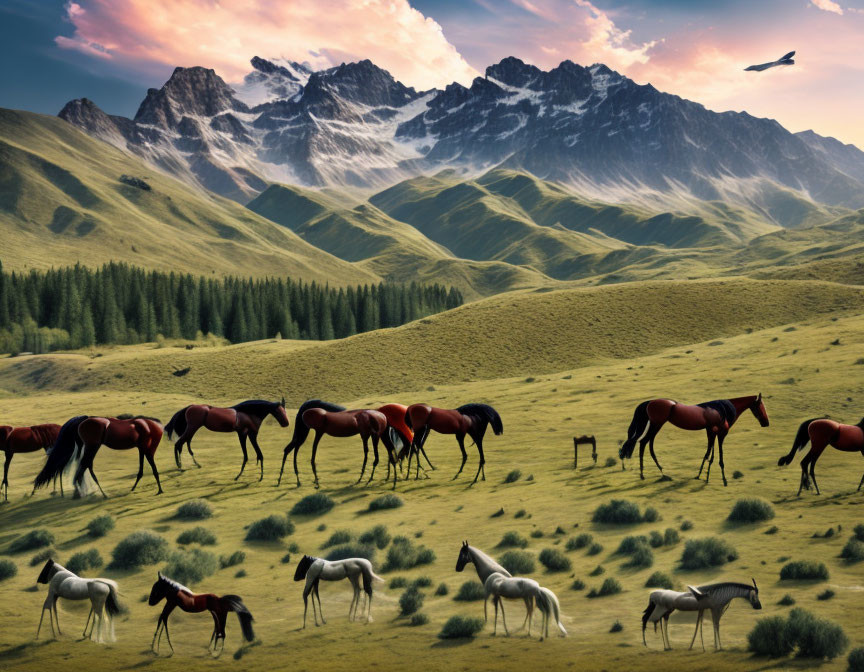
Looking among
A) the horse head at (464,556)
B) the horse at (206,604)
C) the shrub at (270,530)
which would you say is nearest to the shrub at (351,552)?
the shrub at (270,530)

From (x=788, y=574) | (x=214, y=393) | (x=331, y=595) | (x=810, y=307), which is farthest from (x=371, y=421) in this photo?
(x=810, y=307)

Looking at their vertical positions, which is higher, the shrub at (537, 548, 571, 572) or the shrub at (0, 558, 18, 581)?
the shrub at (0, 558, 18, 581)

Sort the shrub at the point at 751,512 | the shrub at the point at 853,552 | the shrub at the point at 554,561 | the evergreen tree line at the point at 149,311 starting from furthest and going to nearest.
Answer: the evergreen tree line at the point at 149,311 → the shrub at the point at 751,512 → the shrub at the point at 554,561 → the shrub at the point at 853,552

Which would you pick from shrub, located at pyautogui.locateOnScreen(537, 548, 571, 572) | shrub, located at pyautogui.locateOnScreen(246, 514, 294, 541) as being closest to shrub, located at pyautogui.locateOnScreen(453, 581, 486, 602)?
shrub, located at pyautogui.locateOnScreen(537, 548, 571, 572)

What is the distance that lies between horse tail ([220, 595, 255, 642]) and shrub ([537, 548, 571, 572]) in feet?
33.2

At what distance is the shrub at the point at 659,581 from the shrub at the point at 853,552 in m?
6.01

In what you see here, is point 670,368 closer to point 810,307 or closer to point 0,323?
point 810,307

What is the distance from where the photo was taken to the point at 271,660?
1827 cm

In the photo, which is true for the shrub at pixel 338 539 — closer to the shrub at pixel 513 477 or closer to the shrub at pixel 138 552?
the shrub at pixel 138 552

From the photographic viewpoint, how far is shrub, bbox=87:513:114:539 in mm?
29406

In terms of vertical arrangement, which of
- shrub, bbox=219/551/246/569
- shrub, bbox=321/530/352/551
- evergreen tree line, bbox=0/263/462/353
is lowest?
shrub, bbox=219/551/246/569

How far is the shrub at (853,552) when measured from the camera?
72.6 ft

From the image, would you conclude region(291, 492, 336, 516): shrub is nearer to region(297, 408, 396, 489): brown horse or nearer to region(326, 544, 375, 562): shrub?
region(297, 408, 396, 489): brown horse

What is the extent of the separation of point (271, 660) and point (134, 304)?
165 metres
